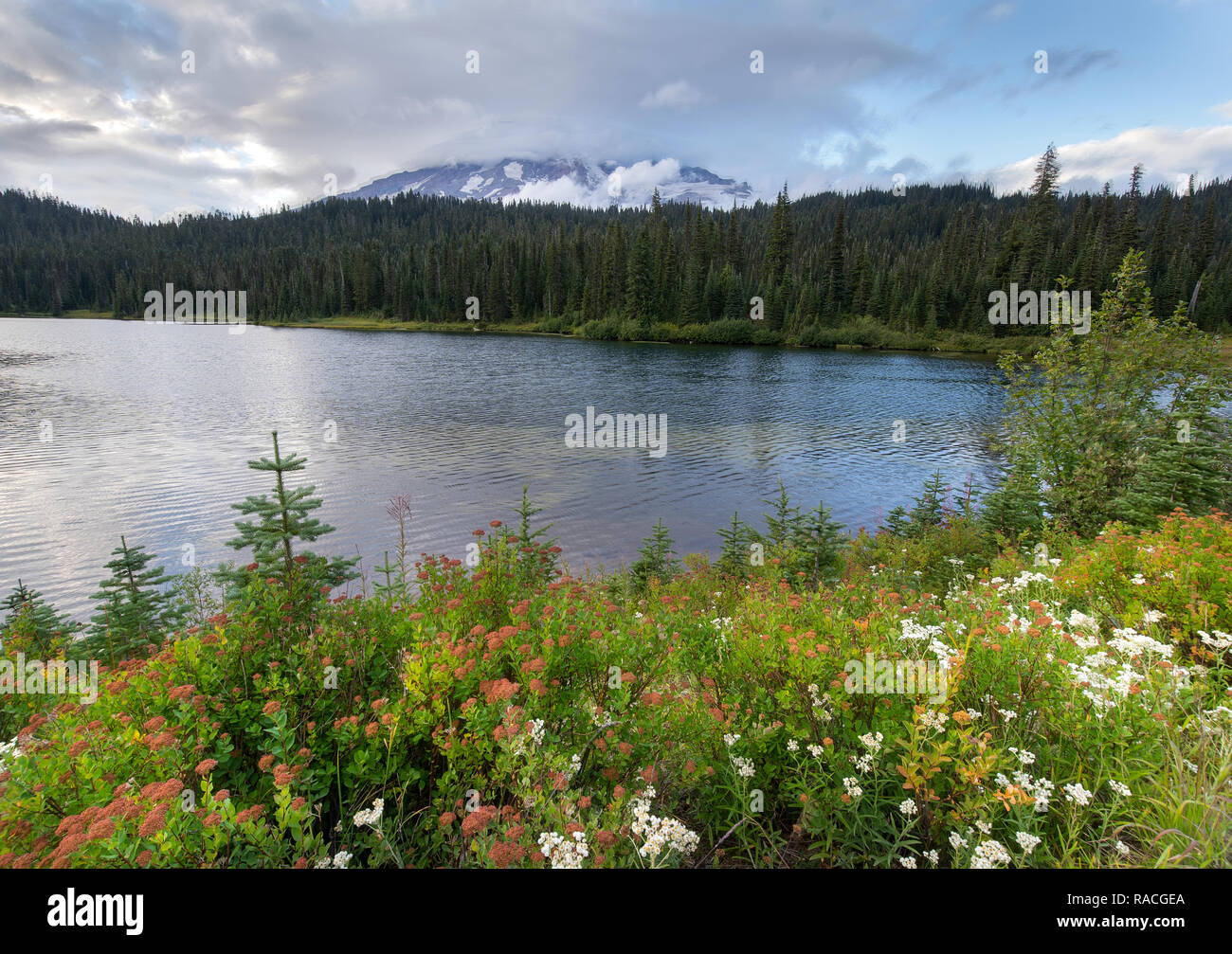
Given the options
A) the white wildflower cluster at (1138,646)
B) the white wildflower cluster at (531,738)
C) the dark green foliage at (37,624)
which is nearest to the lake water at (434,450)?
the dark green foliage at (37,624)

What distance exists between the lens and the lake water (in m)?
17.2

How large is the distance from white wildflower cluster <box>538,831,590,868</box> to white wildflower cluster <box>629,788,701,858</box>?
280mm

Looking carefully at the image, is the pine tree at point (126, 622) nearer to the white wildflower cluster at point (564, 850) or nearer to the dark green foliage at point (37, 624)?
the dark green foliage at point (37, 624)

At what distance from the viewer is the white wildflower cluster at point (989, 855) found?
277 centimetres

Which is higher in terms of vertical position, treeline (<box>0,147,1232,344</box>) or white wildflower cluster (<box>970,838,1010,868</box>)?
treeline (<box>0,147,1232,344</box>)

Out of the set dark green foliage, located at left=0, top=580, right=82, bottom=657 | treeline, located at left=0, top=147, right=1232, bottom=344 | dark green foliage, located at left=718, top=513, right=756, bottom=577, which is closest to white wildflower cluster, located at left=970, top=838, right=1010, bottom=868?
dark green foliage, located at left=718, top=513, right=756, bottom=577

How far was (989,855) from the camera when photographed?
2801 millimetres

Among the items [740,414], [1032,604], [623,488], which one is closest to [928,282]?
[740,414]

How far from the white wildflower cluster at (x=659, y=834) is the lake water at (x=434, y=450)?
42.0 feet

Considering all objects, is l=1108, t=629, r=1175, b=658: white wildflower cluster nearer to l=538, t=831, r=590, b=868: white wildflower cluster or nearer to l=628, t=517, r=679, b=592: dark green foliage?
l=538, t=831, r=590, b=868: white wildflower cluster

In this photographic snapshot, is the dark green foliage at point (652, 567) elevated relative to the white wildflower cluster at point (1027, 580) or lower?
lower

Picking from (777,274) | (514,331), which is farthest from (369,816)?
(777,274)

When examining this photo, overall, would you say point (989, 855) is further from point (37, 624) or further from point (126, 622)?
point (37, 624)

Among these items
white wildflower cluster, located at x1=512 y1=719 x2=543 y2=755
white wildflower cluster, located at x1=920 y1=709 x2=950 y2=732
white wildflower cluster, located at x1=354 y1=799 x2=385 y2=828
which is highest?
white wildflower cluster, located at x1=920 y1=709 x2=950 y2=732
